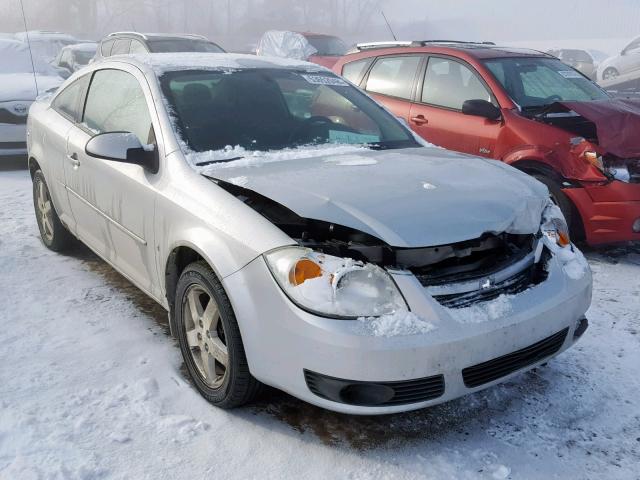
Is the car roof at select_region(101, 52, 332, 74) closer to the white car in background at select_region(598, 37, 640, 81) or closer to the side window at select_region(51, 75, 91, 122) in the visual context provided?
the side window at select_region(51, 75, 91, 122)

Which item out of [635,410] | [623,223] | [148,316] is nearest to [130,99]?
[148,316]

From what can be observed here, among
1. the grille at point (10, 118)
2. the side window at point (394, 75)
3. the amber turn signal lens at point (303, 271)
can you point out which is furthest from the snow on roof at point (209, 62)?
the grille at point (10, 118)

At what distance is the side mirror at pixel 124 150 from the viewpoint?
3.12 meters

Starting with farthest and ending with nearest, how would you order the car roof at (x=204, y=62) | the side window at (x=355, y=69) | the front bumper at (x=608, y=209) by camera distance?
the side window at (x=355, y=69), the front bumper at (x=608, y=209), the car roof at (x=204, y=62)

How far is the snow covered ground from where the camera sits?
8.07 feet

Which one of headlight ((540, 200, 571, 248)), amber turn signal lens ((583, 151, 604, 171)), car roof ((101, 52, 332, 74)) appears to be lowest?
amber turn signal lens ((583, 151, 604, 171))

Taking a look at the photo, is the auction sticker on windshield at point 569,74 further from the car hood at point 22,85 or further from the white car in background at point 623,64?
the white car in background at point 623,64

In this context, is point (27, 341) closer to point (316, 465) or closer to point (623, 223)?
point (316, 465)

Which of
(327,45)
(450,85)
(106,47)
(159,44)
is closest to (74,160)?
(450,85)

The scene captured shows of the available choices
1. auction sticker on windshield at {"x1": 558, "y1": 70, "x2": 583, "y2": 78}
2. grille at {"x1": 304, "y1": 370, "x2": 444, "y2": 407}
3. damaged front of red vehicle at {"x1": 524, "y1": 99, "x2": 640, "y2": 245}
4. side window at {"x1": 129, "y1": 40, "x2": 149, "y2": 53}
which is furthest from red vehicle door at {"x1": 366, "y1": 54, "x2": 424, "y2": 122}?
side window at {"x1": 129, "y1": 40, "x2": 149, "y2": 53}

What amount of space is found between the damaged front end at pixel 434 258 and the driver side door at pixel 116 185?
2.27 ft

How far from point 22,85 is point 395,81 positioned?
514cm

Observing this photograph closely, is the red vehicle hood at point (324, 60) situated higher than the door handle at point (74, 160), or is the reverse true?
the door handle at point (74, 160)

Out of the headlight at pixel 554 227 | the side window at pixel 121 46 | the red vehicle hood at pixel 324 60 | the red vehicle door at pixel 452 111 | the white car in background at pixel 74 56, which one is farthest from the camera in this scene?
the white car in background at pixel 74 56
